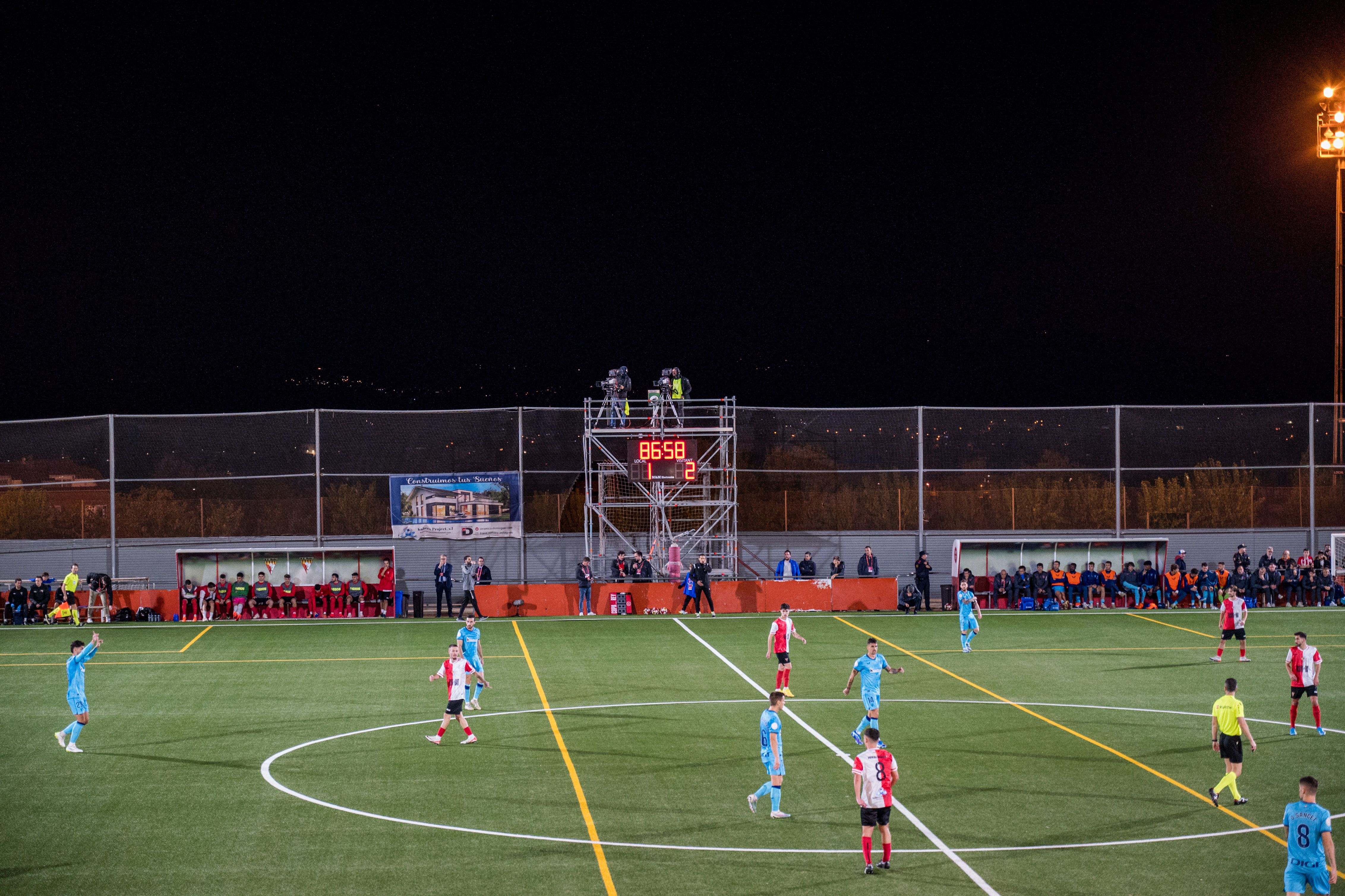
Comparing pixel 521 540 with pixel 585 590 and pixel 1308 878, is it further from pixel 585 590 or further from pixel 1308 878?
pixel 1308 878

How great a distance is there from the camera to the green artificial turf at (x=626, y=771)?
45.6ft

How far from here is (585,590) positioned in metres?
41.5

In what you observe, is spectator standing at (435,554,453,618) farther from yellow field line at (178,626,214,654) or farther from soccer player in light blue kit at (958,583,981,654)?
soccer player in light blue kit at (958,583,981,654)

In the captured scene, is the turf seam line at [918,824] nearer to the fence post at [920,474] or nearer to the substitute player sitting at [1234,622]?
the substitute player sitting at [1234,622]

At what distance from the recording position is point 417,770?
1895 centimetres

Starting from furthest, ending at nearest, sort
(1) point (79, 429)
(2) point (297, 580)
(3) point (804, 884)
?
(1) point (79, 429)
(2) point (297, 580)
(3) point (804, 884)

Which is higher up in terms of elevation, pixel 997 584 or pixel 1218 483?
pixel 1218 483

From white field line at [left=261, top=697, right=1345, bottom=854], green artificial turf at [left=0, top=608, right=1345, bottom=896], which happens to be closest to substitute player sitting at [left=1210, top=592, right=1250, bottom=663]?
green artificial turf at [left=0, top=608, right=1345, bottom=896]

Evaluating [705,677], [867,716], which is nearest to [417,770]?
[867,716]

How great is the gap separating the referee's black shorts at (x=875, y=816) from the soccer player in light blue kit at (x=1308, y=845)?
3.92 m

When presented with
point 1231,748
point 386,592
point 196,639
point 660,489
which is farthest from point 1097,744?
point 386,592

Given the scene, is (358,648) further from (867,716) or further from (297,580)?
(867,716)

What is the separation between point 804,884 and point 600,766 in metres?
6.37

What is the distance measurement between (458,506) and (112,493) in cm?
1255
